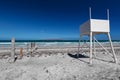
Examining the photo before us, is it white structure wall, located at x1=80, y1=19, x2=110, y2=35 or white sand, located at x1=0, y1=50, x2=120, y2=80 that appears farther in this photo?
white structure wall, located at x1=80, y1=19, x2=110, y2=35

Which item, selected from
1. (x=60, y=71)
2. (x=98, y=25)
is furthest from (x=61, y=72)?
(x=98, y=25)

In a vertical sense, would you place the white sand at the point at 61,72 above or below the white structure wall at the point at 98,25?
below

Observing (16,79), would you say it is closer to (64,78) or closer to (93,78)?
(64,78)

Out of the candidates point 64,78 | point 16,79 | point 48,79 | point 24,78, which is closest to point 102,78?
point 64,78

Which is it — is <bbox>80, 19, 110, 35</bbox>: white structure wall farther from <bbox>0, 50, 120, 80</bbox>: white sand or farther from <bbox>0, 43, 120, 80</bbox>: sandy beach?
<bbox>0, 50, 120, 80</bbox>: white sand

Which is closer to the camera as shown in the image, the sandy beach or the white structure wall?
the sandy beach

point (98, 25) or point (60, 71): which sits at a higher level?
point (98, 25)

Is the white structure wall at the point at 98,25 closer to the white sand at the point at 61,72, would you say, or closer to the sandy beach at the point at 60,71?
the sandy beach at the point at 60,71

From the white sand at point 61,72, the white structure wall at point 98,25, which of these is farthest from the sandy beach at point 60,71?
the white structure wall at point 98,25

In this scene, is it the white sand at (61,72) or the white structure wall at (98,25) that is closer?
the white sand at (61,72)

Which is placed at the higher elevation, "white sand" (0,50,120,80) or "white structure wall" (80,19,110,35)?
"white structure wall" (80,19,110,35)

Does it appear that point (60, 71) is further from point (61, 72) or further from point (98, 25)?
point (98, 25)

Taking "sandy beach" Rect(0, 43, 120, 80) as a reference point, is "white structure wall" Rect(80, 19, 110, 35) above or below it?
above

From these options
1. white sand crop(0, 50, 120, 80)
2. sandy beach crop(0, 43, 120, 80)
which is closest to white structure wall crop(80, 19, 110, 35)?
sandy beach crop(0, 43, 120, 80)
